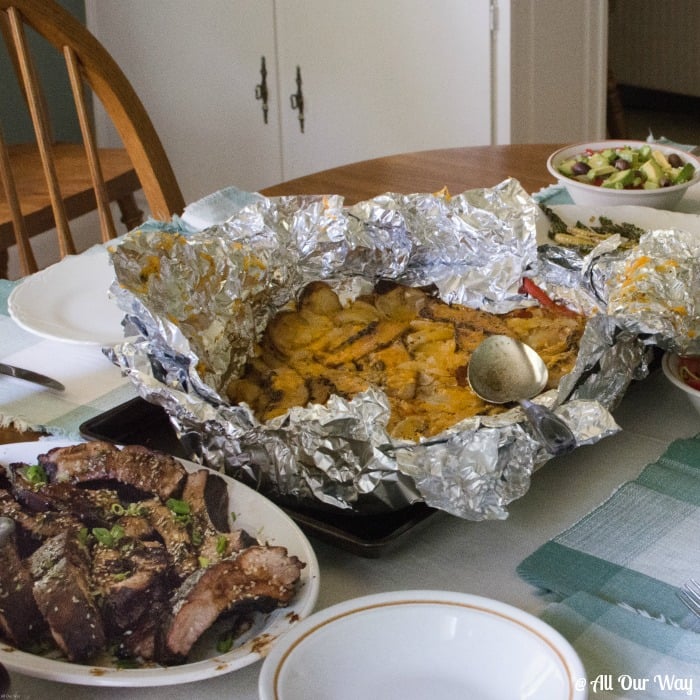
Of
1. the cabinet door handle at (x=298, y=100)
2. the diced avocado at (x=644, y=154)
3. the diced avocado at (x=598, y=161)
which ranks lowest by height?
the cabinet door handle at (x=298, y=100)

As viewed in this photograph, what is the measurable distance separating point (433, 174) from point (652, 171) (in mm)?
409

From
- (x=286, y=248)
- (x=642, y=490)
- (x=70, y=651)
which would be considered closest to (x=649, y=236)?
(x=642, y=490)

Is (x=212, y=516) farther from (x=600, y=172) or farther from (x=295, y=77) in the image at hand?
(x=295, y=77)

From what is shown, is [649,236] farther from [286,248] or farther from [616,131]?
[616,131]

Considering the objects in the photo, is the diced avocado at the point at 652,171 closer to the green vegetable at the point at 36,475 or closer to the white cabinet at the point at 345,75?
the green vegetable at the point at 36,475

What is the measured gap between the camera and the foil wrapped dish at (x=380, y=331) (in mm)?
786

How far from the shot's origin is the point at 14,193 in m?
1.72

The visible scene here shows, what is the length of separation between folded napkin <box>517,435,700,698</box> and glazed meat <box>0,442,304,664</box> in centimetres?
21

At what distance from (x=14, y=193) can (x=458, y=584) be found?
1.24 m

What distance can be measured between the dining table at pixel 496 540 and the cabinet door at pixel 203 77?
2.36 metres

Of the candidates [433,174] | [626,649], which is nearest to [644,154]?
[433,174]

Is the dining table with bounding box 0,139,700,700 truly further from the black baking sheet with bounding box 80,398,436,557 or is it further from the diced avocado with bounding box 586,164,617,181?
the diced avocado with bounding box 586,164,617,181

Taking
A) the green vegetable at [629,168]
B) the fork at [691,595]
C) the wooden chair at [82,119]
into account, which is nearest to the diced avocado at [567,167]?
the green vegetable at [629,168]

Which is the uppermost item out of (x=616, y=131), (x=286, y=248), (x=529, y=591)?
(x=286, y=248)
